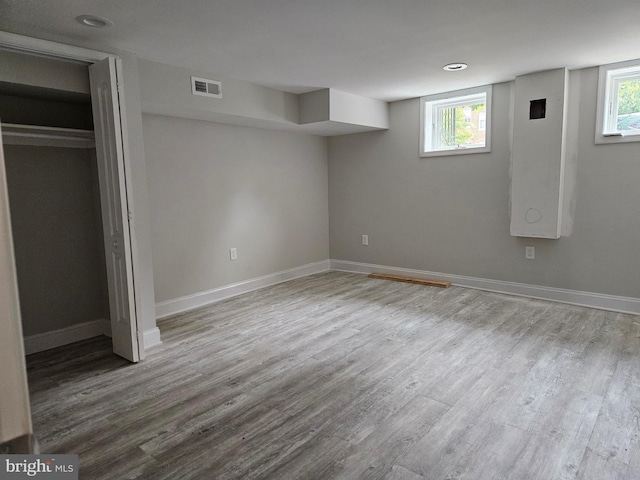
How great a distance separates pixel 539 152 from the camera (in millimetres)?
4078

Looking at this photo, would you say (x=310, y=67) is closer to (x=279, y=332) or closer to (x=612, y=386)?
(x=279, y=332)

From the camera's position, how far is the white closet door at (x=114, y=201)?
2812 millimetres

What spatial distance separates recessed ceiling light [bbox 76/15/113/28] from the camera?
8.12 ft

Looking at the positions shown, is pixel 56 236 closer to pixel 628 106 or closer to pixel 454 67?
pixel 454 67

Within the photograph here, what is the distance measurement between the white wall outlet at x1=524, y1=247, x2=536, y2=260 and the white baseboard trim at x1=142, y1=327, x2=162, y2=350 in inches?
149

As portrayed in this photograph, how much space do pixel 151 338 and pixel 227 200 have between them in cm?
185

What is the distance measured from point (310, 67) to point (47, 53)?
77.9 inches

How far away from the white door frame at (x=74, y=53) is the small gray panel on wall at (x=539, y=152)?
12.0 feet

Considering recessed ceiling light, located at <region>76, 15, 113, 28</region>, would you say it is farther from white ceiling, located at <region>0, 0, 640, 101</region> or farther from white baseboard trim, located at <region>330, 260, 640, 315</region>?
white baseboard trim, located at <region>330, 260, 640, 315</region>

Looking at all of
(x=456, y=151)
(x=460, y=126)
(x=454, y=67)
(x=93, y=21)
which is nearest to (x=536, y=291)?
(x=456, y=151)

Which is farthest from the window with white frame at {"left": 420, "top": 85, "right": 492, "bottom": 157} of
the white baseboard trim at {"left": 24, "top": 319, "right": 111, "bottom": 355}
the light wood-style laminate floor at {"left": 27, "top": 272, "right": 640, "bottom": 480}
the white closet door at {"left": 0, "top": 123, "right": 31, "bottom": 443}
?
the white closet door at {"left": 0, "top": 123, "right": 31, "bottom": 443}

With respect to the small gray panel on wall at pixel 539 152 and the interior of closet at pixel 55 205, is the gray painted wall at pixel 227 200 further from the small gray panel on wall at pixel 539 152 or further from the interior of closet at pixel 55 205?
the small gray panel on wall at pixel 539 152

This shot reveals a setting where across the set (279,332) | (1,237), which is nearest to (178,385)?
(279,332)

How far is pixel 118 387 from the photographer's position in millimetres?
2676
